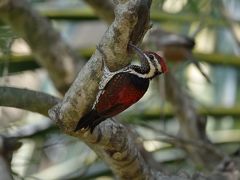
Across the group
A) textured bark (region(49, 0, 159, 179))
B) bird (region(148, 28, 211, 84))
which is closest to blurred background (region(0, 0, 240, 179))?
bird (region(148, 28, 211, 84))

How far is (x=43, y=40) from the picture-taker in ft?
9.46

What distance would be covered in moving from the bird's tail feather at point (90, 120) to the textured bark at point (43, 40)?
38.9 inches

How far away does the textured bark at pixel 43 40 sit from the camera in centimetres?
282

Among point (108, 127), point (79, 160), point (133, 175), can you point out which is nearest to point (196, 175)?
point (133, 175)

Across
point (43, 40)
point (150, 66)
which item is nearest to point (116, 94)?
point (150, 66)

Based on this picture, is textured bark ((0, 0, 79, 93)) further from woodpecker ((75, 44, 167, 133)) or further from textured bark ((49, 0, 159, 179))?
woodpecker ((75, 44, 167, 133))

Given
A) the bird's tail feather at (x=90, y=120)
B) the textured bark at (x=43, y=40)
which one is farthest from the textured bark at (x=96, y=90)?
the textured bark at (x=43, y=40)

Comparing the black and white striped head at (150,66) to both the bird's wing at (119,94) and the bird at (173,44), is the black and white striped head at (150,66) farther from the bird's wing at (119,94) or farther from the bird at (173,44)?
the bird at (173,44)

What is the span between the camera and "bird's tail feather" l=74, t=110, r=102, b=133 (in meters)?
1.82

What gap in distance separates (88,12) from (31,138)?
1205 mm

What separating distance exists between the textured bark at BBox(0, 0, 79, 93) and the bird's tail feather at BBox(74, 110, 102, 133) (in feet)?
3.24

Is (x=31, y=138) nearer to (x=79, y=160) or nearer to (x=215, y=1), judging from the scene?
(x=79, y=160)

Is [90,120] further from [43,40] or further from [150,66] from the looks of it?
[43,40]

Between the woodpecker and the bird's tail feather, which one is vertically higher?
the woodpecker
